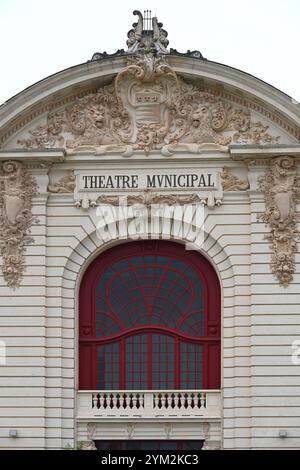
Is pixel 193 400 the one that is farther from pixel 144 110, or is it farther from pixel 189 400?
pixel 144 110

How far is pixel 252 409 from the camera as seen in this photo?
4104 inches

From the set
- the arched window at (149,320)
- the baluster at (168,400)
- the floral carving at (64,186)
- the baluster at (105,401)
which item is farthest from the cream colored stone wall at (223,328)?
the baluster at (168,400)

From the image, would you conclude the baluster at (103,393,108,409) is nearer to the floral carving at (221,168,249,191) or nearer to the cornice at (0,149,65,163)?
the floral carving at (221,168,249,191)

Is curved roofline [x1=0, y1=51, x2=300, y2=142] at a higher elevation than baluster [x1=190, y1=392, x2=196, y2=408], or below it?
higher

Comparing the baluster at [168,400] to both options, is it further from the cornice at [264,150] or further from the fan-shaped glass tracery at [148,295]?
the cornice at [264,150]

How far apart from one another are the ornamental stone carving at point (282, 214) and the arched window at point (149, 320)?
2.00 meters

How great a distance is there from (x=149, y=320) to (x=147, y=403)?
2371 millimetres

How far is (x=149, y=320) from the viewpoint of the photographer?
105812 millimetres

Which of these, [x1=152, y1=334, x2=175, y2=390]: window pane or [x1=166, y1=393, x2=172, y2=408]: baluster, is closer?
[x1=166, y1=393, x2=172, y2=408]: baluster

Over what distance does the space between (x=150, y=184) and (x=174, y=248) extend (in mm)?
1908

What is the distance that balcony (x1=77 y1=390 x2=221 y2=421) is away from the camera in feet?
344

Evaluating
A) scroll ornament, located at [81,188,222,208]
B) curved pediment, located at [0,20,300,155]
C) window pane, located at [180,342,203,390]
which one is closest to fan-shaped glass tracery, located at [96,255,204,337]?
window pane, located at [180,342,203,390]

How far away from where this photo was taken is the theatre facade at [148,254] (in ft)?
343

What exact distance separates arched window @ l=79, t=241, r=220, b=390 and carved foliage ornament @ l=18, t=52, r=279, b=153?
2934 mm
